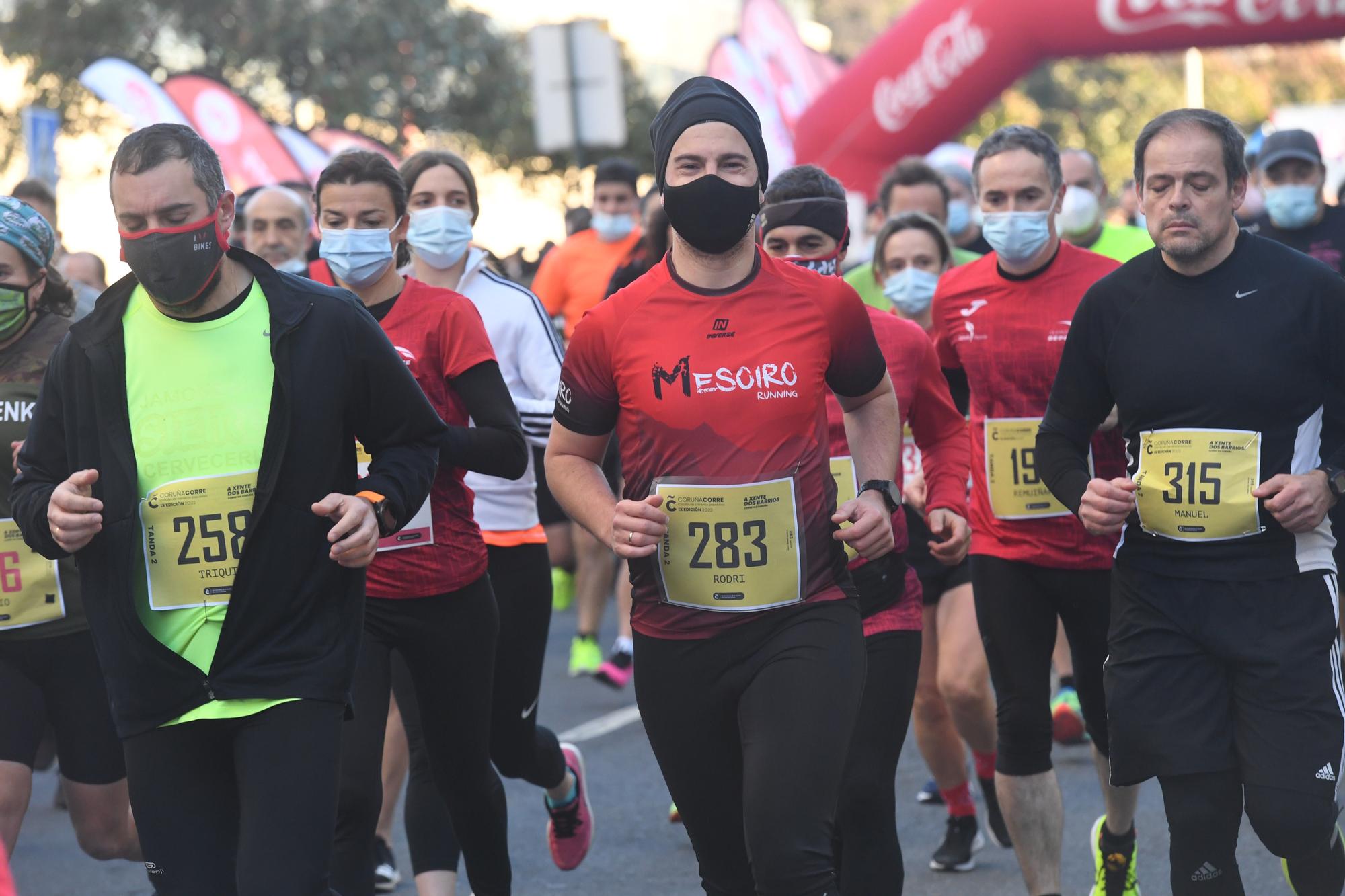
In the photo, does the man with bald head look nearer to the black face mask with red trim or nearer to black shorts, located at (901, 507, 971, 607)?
black shorts, located at (901, 507, 971, 607)

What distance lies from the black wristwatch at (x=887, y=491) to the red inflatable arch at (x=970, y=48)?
14.6 meters

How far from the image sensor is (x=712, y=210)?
414cm

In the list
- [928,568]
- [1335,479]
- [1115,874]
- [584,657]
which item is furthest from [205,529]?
[584,657]

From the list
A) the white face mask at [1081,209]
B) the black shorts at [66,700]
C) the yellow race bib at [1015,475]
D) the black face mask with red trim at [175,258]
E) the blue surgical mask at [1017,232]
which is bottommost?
the black shorts at [66,700]

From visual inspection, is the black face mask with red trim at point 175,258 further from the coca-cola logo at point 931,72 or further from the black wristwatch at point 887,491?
the coca-cola logo at point 931,72

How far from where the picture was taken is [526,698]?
5.84 metres

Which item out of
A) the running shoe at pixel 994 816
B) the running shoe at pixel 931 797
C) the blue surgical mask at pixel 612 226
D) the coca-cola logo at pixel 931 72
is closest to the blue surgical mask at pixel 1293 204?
the running shoe at pixel 931 797

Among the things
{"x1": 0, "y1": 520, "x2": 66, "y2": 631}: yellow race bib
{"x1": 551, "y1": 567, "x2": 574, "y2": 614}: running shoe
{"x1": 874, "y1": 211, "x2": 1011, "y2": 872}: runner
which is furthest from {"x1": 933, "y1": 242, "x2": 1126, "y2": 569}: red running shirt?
{"x1": 551, "y1": 567, "x2": 574, "y2": 614}: running shoe

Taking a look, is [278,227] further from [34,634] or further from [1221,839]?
[1221,839]

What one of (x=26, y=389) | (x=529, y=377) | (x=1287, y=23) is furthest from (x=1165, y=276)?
(x=1287, y=23)

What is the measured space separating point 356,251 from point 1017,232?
2.08 metres

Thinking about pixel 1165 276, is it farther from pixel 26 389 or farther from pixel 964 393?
pixel 26 389

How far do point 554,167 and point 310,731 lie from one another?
2943 cm

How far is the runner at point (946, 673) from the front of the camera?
638 centimetres
